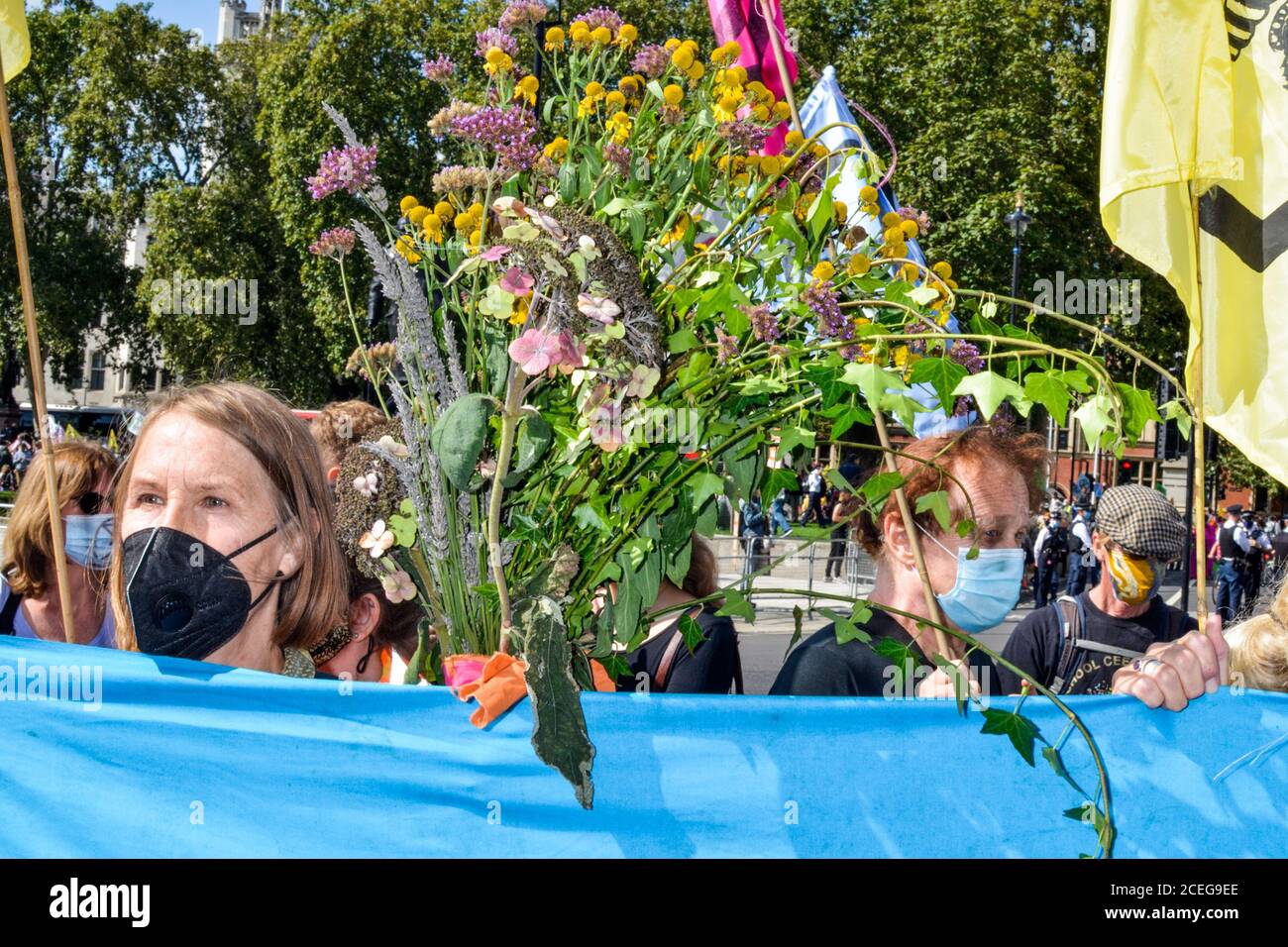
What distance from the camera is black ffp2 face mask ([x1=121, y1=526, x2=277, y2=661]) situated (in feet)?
7.39

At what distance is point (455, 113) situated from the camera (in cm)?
216

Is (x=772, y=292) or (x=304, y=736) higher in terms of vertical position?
(x=772, y=292)

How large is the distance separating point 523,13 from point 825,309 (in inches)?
30.4

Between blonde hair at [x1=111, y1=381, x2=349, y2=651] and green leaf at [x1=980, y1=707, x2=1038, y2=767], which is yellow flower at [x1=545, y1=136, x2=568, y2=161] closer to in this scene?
blonde hair at [x1=111, y1=381, x2=349, y2=651]

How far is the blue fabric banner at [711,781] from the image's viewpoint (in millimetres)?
2125

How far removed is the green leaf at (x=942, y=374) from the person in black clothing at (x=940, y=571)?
0.54 metres

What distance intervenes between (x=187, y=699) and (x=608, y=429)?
91 cm

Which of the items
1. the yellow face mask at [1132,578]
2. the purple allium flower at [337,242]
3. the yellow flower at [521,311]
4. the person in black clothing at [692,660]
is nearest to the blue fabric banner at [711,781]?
the yellow flower at [521,311]

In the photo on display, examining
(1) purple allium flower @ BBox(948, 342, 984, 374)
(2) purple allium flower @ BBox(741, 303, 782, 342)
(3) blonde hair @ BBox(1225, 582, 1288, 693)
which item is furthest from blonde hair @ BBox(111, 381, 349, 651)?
(3) blonde hair @ BBox(1225, 582, 1288, 693)

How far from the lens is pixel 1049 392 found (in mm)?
1929

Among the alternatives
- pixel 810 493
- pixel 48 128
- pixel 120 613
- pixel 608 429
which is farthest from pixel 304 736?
pixel 48 128

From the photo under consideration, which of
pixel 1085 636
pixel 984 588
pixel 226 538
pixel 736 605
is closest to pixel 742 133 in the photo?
pixel 736 605

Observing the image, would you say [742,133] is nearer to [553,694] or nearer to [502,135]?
[502,135]
